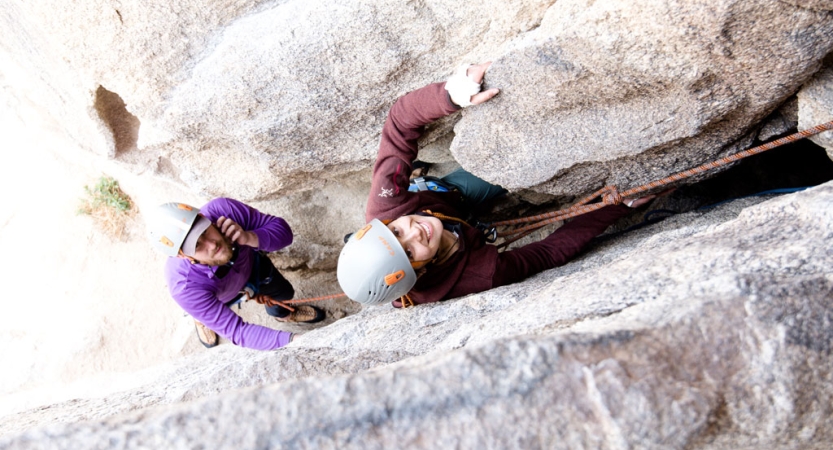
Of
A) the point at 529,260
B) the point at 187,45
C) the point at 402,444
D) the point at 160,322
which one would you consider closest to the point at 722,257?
the point at 402,444

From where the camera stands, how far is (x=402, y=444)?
1030 millimetres

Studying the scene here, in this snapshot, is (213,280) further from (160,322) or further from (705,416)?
(705,416)

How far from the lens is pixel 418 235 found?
294 cm

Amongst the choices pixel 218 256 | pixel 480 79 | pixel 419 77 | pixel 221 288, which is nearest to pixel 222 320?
pixel 221 288

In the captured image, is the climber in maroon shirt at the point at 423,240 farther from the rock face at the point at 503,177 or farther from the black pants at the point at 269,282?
the black pants at the point at 269,282

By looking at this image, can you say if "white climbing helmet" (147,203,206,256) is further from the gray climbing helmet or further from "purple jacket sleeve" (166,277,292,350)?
"purple jacket sleeve" (166,277,292,350)

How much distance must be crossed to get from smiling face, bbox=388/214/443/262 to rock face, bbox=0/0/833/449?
1.08 ft

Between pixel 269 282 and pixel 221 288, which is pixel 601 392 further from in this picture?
pixel 269 282

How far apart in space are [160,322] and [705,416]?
5669mm

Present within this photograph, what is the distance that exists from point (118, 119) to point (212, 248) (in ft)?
5.11

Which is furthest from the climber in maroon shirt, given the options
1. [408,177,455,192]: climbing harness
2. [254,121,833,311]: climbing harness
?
[408,177,455,192]: climbing harness

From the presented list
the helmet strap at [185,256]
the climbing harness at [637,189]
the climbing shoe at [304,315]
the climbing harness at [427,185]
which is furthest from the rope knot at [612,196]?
the climbing shoe at [304,315]

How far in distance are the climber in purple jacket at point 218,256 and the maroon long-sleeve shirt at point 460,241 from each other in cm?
117

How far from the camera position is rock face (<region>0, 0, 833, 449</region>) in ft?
3.49
